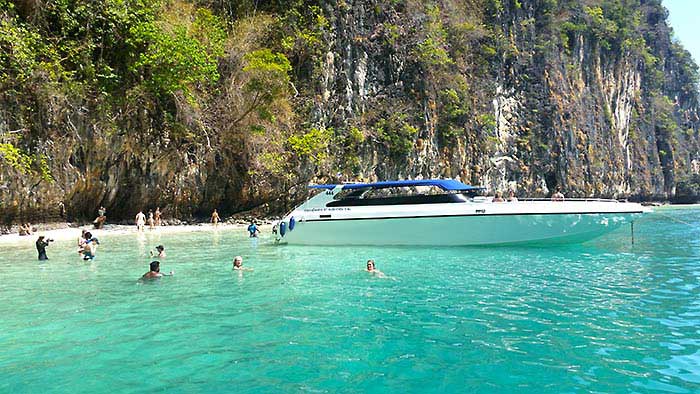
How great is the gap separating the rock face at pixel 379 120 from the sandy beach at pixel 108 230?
875mm

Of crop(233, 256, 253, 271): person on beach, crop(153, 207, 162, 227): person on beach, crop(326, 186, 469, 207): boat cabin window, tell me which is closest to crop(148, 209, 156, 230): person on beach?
crop(153, 207, 162, 227): person on beach

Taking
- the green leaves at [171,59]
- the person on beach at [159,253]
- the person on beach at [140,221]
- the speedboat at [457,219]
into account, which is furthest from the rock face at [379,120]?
the speedboat at [457,219]

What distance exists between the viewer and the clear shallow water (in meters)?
5.50

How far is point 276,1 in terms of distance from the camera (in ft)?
101

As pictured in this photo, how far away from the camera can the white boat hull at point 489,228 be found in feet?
54.9

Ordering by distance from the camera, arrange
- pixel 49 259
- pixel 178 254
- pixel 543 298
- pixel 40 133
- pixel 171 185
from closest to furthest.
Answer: pixel 543 298
pixel 49 259
pixel 178 254
pixel 40 133
pixel 171 185

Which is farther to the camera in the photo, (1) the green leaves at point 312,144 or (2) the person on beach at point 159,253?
(1) the green leaves at point 312,144

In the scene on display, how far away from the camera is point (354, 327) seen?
24.6 feet

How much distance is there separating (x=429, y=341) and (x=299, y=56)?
27.1 meters

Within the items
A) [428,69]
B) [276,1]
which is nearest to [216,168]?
[276,1]

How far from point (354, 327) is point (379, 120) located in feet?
95.5

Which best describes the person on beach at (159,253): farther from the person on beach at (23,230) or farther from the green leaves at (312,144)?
the green leaves at (312,144)

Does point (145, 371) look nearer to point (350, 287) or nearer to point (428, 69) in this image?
point (350, 287)

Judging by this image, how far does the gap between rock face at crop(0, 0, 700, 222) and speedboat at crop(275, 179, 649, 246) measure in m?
10.7
